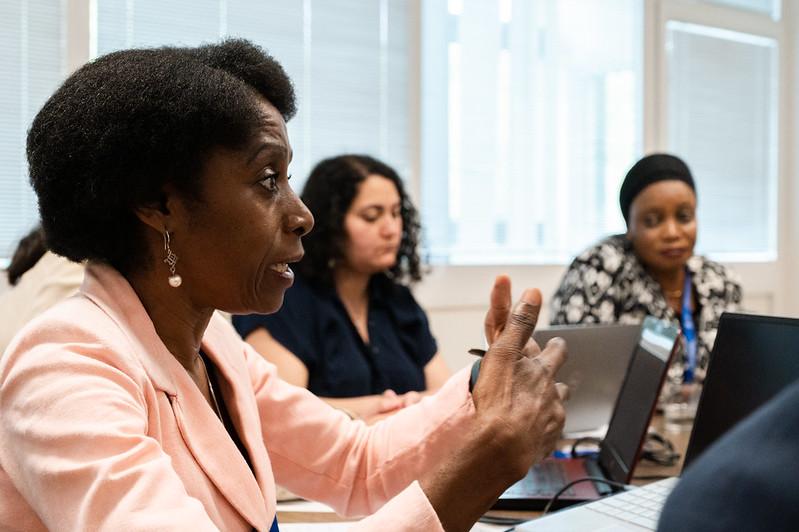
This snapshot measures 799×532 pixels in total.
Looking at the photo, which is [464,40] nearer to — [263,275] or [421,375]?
[421,375]

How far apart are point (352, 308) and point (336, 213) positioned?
0.98ft

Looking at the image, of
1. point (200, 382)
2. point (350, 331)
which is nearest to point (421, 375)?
point (350, 331)

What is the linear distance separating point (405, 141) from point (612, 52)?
4.38 feet

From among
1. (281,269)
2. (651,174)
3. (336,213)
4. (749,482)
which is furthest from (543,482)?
(651,174)

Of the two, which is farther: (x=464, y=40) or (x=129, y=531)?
(x=464, y=40)

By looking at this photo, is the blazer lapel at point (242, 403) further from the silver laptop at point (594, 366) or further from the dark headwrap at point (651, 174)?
the dark headwrap at point (651, 174)

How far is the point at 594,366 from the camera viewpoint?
63.7 inches

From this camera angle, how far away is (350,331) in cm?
236

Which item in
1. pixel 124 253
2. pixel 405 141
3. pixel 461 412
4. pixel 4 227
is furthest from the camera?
pixel 405 141

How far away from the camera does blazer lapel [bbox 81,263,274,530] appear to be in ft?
3.00

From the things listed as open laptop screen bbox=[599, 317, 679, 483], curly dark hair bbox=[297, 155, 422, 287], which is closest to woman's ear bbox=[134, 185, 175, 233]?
open laptop screen bbox=[599, 317, 679, 483]

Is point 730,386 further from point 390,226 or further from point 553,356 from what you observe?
point 390,226

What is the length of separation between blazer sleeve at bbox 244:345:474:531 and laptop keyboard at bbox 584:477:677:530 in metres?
0.25

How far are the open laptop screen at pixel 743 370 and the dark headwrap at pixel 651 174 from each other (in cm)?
173
